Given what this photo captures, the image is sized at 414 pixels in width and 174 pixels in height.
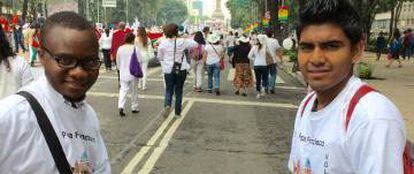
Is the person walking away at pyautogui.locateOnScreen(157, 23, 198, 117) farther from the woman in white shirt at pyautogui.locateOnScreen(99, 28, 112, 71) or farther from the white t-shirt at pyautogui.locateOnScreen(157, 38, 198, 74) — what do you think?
the woman in white shirt at pyautogui.locateOnScreen(99, 28, 112, 71)

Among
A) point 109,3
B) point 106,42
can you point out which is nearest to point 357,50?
point 106,42

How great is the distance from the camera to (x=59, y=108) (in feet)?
7.52

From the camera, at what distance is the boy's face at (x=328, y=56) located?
2387 mm

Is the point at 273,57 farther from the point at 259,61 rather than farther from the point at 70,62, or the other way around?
the point at 70,62

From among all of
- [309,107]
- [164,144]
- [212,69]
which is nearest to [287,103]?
[212,69]

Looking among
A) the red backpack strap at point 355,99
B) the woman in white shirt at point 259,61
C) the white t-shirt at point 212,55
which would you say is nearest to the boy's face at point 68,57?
the red backpack strap at point 355,99

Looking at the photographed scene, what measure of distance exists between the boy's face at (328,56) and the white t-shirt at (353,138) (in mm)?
63

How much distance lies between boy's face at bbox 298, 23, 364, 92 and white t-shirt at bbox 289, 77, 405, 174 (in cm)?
6

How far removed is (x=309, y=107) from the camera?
2641 mm

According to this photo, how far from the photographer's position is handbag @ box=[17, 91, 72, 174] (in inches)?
86.2

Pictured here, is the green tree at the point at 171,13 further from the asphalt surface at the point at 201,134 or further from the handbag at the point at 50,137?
the handbag at the point at 50,137

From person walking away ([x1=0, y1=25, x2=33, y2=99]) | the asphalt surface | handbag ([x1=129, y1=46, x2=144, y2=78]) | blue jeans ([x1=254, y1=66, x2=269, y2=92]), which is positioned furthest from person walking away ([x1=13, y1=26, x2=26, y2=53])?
person walking away ([x1=0, y1=25, x2=33, y2=99])

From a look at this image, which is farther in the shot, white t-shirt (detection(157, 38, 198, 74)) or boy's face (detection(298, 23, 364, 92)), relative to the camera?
white t-shirt (detection(157, 38, 198, 74))

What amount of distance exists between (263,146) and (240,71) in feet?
24.9
